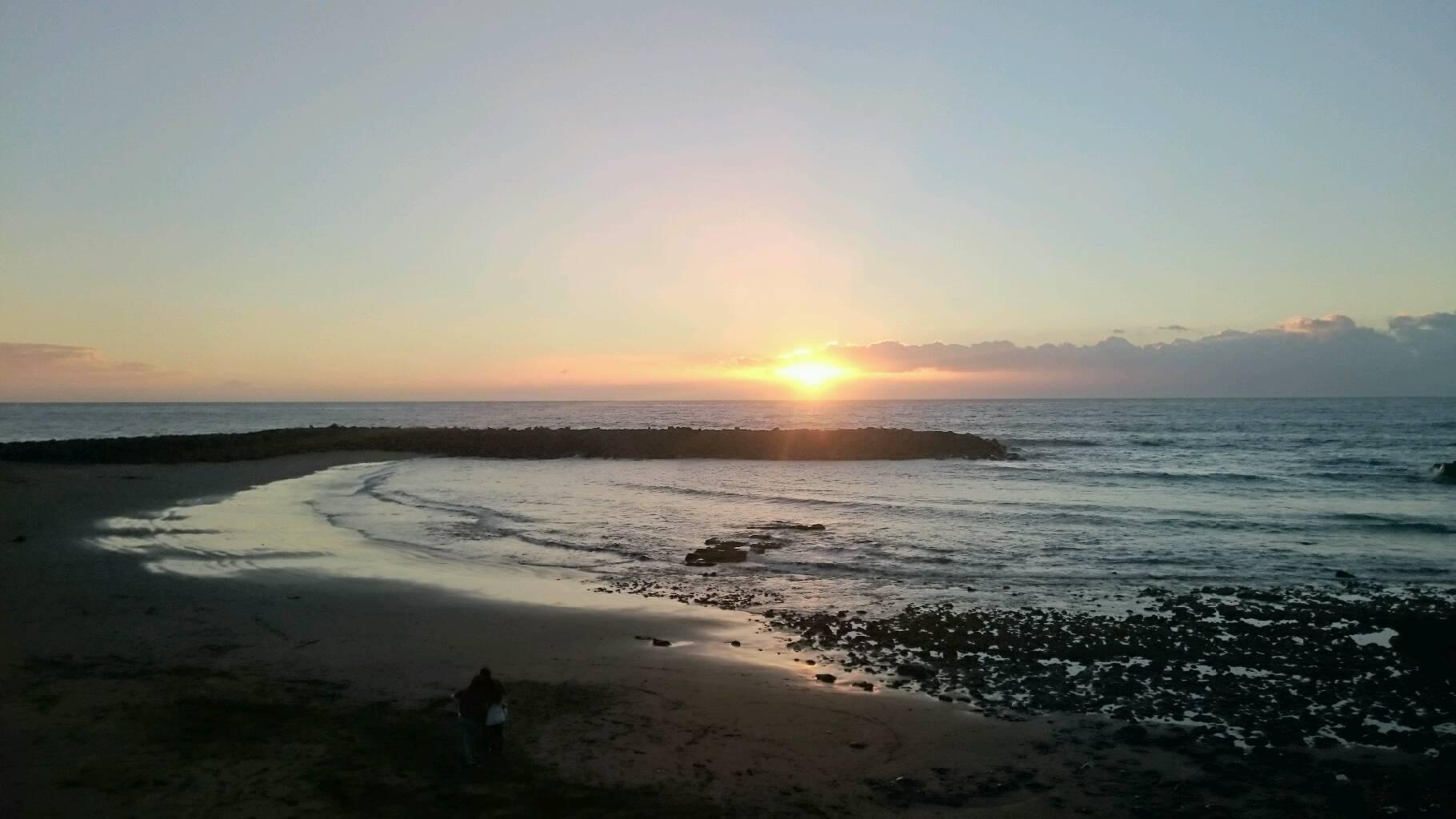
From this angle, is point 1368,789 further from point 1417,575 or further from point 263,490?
point 263,490

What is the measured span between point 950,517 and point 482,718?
2495 centimetres

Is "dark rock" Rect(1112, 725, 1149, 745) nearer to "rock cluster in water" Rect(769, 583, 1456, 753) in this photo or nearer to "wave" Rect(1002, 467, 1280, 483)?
"rock cluster in water" Rect(769, 583, 1456, 753)

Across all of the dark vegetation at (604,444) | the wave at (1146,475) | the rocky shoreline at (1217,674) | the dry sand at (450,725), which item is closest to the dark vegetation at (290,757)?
the dry sand at (450,725)

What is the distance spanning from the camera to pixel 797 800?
932 cm

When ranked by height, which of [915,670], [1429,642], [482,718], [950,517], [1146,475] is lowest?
[1146,475]

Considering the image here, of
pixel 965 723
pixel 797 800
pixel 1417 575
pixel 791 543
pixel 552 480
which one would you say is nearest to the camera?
pixel 797 800

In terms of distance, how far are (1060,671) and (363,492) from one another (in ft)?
110

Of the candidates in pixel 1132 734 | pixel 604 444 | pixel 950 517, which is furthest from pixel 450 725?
pixel 604 444

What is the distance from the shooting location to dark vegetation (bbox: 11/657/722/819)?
8773 millimetres

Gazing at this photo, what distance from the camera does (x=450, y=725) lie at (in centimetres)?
1112

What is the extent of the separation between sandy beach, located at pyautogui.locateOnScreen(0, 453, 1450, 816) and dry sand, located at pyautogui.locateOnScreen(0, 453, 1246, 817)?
4cm

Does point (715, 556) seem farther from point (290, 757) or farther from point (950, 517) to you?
point (290, 757)

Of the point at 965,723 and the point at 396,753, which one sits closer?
the point at 396,753

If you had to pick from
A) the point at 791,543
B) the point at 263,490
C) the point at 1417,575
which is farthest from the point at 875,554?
the point at 263,490
